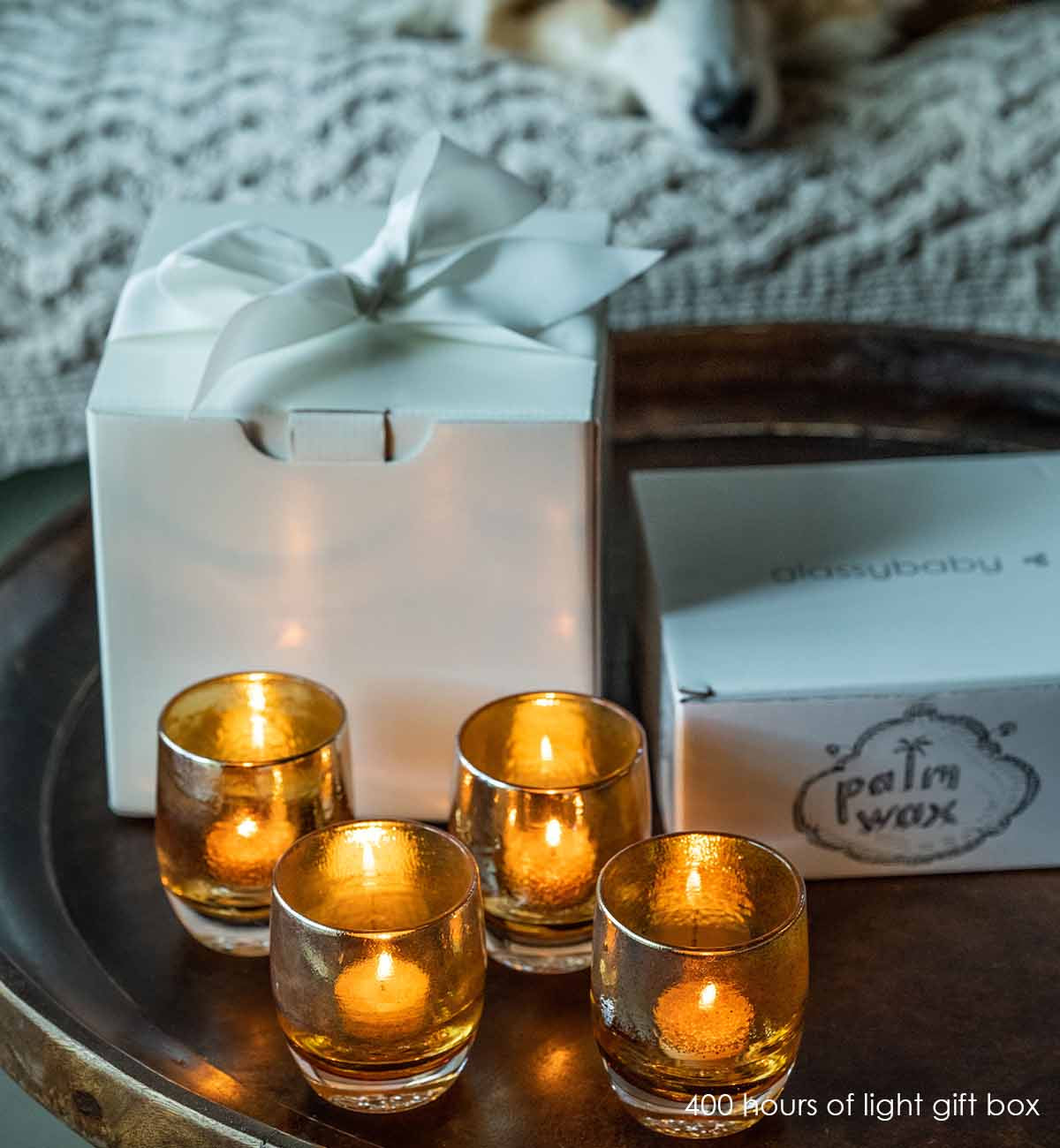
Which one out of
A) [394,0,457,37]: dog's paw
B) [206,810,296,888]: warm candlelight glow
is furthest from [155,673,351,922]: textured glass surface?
[394,0,457,37]: dog's paw

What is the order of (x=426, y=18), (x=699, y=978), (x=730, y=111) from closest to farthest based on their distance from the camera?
1. (x=699, y=978)
2. (x=730, y=111)
3. (x=426, y=18)

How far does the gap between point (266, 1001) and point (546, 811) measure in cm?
12

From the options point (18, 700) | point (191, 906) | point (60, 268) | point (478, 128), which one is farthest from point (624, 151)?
point (191, 906)

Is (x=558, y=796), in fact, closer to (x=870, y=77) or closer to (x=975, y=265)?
(x=975, y=265)

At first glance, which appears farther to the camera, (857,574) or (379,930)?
(857,574)

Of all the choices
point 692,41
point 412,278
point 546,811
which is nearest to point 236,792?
point 546,811

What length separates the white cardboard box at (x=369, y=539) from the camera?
542 mm

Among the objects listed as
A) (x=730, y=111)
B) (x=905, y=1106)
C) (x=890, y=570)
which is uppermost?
(x=730, y=111)

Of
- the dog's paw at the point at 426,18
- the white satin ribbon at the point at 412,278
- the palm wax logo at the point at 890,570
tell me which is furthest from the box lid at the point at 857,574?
the dog's paw at the point at 426,18

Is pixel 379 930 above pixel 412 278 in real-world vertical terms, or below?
below

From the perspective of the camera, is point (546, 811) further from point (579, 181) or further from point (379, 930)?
point (579, 181)

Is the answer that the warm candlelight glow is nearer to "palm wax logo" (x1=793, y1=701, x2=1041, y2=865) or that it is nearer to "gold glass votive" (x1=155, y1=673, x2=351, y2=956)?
"gold glass votive" (x1=155, y1=673, x2=351, y2=956)

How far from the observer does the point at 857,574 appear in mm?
601

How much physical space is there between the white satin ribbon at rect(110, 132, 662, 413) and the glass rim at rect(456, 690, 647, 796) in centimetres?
13
